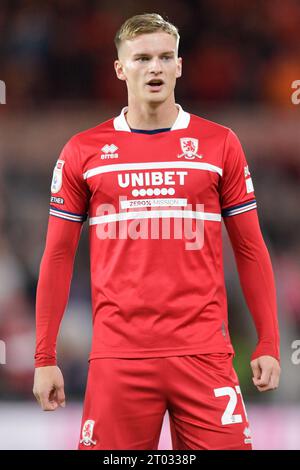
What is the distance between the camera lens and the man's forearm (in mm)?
3777

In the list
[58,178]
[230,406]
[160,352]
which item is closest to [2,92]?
[58,178]

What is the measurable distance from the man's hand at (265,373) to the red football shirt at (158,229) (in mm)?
138

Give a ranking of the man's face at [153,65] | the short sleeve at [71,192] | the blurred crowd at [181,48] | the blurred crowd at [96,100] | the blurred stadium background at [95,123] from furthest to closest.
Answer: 1. the blurred crowd at [181,48]
2. the blurred crowd at [96,100]
3. the blurred stadium background at [95,123]
4. the short sleeve at [71,192]
5. the man's face at [153,65]

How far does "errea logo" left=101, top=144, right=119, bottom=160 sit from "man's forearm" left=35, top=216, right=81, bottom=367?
28 cm

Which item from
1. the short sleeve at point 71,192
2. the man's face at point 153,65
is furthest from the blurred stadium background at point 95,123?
the man's face at point 153,65

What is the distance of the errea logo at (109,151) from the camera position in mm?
3742

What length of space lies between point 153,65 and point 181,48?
5.35 meters

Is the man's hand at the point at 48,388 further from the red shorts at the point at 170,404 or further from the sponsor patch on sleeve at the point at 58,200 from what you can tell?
the sponsor patch on sleeve at the point at 58,200

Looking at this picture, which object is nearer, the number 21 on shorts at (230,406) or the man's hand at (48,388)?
the number 21 on shorts at (230,406)

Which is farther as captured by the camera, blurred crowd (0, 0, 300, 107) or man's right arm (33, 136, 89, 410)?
blurred crowd (0, 0, 300, 107)

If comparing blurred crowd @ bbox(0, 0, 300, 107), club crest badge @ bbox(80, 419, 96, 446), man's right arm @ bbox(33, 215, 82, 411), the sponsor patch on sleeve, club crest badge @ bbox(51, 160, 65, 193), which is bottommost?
club crest badge @ bbox(80, 419, 96, 446)

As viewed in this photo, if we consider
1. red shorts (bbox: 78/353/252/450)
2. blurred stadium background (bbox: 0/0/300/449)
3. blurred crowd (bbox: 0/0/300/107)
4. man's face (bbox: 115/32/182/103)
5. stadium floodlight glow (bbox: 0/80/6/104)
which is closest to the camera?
red shorts (bbox: 78/353/252/450)

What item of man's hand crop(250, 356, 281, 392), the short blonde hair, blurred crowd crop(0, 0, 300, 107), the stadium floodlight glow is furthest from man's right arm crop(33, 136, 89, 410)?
blurred crowd crop(0, 0, 300, 107)

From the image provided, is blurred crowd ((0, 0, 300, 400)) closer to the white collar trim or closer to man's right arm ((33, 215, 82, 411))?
man's right arm ((33, 215, 82, 411))
